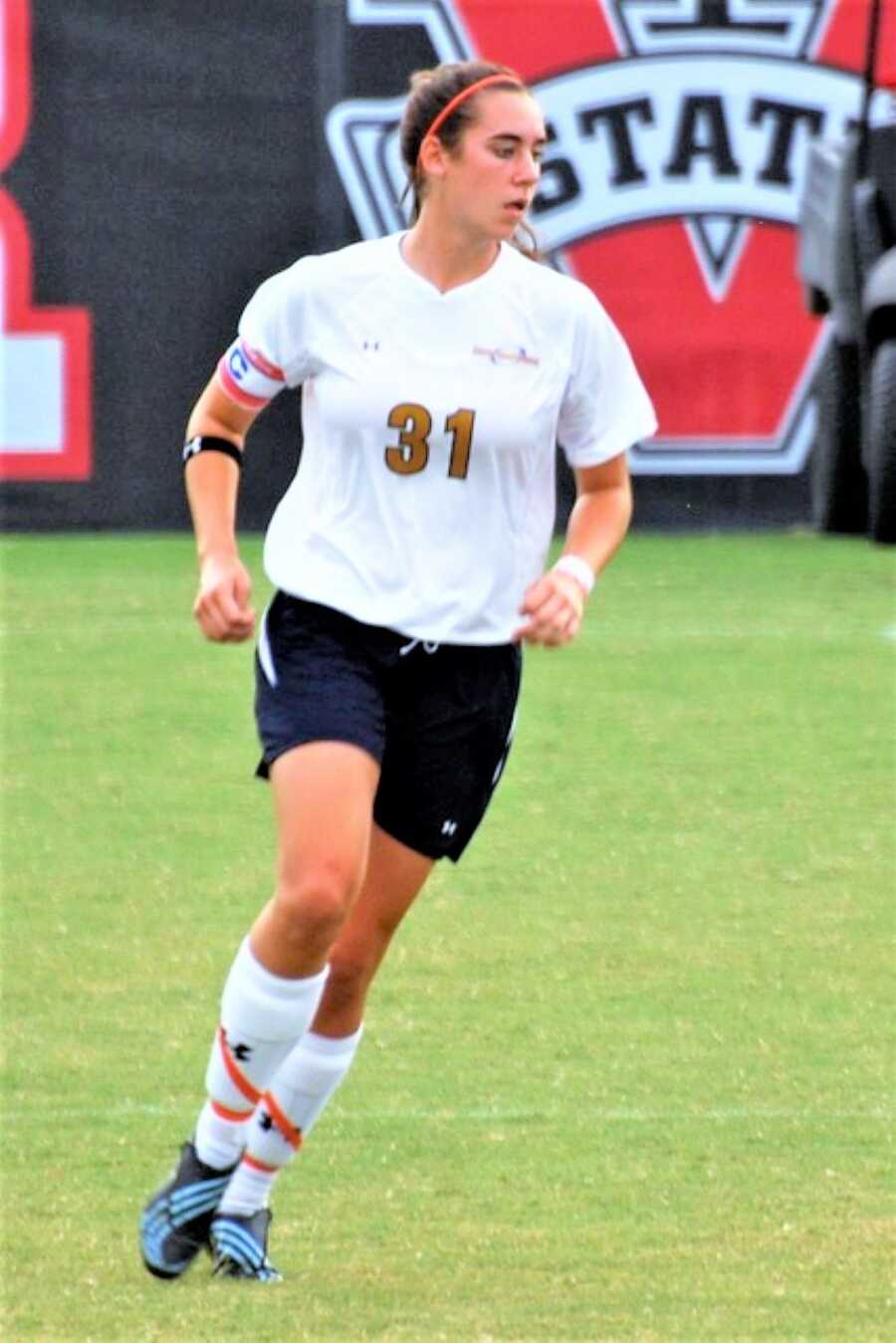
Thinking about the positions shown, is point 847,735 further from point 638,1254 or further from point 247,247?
point 247,247

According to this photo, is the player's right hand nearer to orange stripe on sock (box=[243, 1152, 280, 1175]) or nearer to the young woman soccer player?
the young woman soccer player

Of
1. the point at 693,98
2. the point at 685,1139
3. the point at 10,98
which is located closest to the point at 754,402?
the point at 693,98

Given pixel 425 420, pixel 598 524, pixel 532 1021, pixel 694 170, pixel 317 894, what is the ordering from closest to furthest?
pixel 317 894
pixel 425 420
pixel 598 524
pixel 532 1021
pixel 694 170

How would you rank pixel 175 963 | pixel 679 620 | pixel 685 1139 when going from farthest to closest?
pixel 679 620 → pixel 175 963 → pixel 685 1139

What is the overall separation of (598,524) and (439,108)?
2.41 ft

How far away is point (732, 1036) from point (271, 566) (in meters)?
1.97

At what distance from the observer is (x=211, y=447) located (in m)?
4.83

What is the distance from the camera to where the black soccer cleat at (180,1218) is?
15.0ft

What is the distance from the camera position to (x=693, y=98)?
1664cm

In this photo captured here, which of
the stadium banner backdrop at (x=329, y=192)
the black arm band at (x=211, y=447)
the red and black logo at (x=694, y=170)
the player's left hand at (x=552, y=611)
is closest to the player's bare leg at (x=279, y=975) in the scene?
the player's left hand at (x=552, y=611)

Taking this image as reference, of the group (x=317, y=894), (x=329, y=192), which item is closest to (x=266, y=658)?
(x=317, y=894)

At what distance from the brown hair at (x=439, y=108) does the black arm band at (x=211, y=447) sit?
0.50 meters

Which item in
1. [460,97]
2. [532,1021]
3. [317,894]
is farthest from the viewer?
[532,1021]

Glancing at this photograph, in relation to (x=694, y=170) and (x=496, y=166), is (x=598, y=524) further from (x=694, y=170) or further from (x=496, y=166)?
(x=694, y=170)
